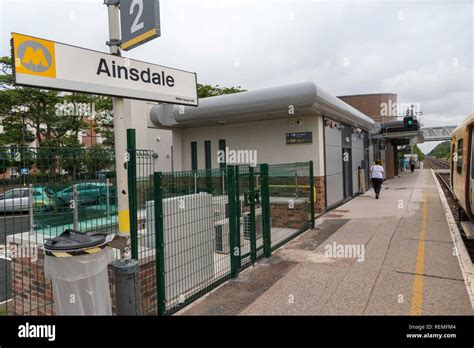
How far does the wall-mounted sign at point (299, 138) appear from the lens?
11.3m

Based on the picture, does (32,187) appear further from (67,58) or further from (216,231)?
(216,231)

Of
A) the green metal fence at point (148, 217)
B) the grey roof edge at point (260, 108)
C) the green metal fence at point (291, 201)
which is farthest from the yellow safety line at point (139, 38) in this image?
the grey roof edge at point (260, 108)

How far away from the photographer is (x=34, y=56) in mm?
2682

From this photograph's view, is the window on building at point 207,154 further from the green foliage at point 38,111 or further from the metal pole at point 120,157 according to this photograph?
the metal pole at point 120,157

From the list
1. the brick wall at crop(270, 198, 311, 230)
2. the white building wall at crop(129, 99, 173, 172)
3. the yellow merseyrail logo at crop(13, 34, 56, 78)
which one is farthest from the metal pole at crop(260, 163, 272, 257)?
the white building wall at crop(129, 99, 173, 172)

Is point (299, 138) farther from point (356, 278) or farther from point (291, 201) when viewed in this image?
point (356, 278)

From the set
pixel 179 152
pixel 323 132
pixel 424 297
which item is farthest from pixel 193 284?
pixel 179 152

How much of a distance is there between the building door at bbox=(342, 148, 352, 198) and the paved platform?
5.82 metres

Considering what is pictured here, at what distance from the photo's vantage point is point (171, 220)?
14.4 feet

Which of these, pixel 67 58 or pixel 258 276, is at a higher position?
pixel 67 58

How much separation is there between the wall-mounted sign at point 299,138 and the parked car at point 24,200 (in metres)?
9.07

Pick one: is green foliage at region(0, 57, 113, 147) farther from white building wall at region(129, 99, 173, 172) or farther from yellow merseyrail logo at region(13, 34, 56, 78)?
yellow merseyrail logo at region(13, 34, 56, 78)

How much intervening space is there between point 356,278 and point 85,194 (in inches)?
162
